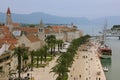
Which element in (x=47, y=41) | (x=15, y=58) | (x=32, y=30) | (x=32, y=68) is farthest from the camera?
(x=32, y=30)

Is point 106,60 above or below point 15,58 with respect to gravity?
below

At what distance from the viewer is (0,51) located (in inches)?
2095

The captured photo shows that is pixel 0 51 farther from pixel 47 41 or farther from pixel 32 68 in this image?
pixel 47 41

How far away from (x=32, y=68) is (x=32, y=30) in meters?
50.9

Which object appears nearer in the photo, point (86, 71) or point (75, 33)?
point (86, 71)

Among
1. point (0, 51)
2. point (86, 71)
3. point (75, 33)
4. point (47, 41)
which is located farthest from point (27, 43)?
point (75, 33)

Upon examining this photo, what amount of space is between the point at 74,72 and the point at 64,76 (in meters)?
12.6

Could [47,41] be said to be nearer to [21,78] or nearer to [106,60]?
[106,60]

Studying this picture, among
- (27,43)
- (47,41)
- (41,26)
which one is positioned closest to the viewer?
(27,43)

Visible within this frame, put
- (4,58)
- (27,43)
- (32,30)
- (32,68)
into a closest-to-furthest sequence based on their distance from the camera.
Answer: (4,58)
(32,68)
(27,43)
(32,30)

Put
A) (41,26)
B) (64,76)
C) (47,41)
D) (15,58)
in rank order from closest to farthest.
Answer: (64,76)
(15,58)
(47,41)
(41,26)

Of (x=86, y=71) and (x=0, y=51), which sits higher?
(x=0, y=51)

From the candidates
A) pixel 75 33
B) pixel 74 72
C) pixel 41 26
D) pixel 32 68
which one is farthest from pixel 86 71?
pixel 75 33

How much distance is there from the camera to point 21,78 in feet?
165
